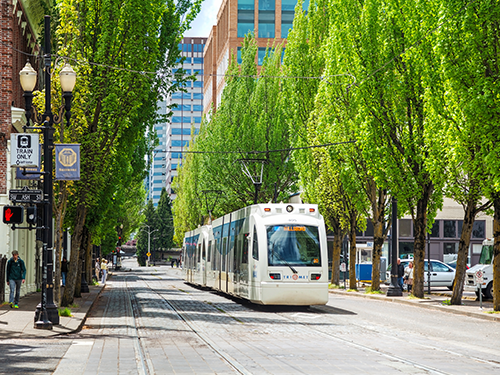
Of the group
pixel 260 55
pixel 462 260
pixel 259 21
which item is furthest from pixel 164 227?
pixel 462 260

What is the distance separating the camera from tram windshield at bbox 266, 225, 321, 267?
2300cm

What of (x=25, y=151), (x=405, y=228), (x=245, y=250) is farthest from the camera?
(x=405, y=228)

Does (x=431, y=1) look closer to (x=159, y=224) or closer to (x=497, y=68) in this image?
(x=497, y=68)

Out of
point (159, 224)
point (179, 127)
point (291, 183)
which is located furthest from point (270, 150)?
point (179, 127)

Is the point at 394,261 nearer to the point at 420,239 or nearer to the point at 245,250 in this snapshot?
the point at 420,239

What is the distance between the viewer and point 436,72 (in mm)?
25609

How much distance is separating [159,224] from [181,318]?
464ft

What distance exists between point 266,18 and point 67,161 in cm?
6898

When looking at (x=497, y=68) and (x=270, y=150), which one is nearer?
(x=497, y=68)

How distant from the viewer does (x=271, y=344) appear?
555 inches

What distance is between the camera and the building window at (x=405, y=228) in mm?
62062

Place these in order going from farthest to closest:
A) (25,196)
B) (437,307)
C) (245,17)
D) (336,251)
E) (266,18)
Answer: (245,17) → (266,18) → (336,251) → (437,307) → (25,196)

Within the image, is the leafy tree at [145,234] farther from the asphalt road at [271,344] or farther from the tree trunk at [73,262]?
the asphalt road at [271,344]

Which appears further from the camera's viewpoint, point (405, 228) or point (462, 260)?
point (405, 228)
